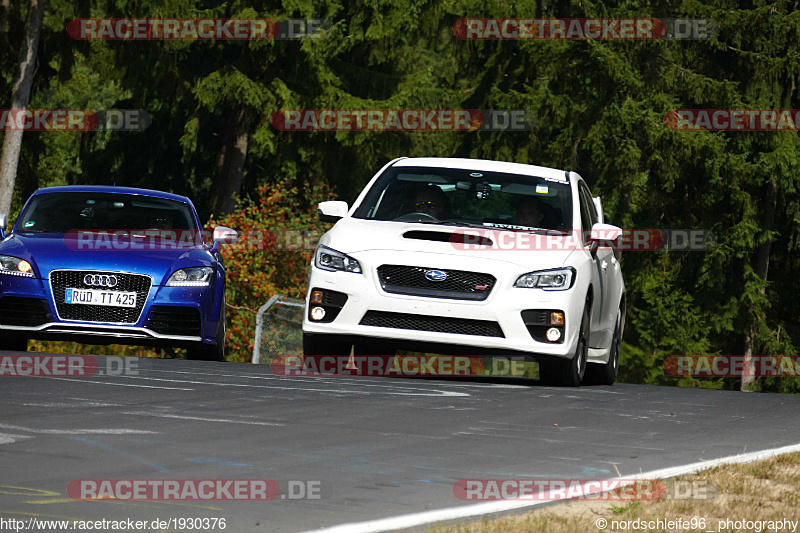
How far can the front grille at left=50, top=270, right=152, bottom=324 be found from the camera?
14.7 m

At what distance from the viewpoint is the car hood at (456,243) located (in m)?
12.8

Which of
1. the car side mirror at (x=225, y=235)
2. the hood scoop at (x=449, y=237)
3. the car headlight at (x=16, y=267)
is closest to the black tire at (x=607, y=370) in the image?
the hood scoop at (x=449, y=237)

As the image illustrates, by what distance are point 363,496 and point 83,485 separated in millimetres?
1191

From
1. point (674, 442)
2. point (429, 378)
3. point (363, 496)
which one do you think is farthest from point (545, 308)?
point (363, 496)

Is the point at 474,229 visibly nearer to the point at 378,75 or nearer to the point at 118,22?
the point at 118,22

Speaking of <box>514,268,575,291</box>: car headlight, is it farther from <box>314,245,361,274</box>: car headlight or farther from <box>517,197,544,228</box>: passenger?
<box>314,245,361,274</box>: car headlight

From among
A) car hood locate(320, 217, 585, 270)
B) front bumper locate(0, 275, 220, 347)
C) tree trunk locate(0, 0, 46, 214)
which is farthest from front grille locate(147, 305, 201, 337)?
tree trunk locate(0, 0, 46, 214)

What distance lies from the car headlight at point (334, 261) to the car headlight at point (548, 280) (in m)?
1.33

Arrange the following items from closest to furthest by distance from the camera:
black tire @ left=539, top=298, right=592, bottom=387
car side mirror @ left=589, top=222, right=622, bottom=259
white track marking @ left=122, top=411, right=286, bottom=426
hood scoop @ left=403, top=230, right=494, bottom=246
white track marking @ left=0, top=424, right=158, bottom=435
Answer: white track marking @ left=0, top=424, right=158, bottom=435 < white track marking @ left=122, top=411, right=286, bottom=426 < hood scoop @ left=403, top=230, right=494, bottom=246 < black tire @ left=539, top=298, right=592, bottom=387 < car side mirror @ left=589, top=222, right=622, bottom=259

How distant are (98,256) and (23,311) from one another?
86cm

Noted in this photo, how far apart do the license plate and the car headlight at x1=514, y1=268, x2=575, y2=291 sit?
13.4 feet

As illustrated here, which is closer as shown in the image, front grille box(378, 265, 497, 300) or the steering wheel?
front grille box(378, 265, 497, 300)

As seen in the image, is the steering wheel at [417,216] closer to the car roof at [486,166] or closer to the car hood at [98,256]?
the car roof at [486,166]

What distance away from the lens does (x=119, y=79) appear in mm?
43188
